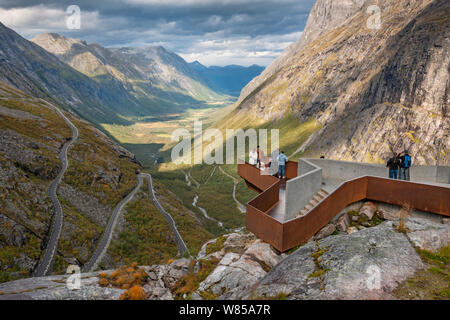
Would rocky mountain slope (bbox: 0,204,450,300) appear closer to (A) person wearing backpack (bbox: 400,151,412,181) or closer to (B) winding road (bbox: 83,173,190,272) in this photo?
(A) person wearing backpack (bbox: 400,151,412,181)

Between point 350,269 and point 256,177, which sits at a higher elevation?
point 350,269

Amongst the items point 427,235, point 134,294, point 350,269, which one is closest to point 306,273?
point 350,269

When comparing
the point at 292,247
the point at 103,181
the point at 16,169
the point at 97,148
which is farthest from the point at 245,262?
the point at 97,148

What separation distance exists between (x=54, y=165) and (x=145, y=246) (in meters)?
30.1

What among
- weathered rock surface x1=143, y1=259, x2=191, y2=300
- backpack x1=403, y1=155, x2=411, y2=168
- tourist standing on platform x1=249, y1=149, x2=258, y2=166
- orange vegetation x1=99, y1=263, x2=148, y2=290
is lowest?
weathered rock surface x1=143, y1=259, x2=191, y2=300

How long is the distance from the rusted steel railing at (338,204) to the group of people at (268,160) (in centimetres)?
507

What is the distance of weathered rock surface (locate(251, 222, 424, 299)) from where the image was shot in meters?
9.61

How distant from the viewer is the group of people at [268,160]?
23.6m

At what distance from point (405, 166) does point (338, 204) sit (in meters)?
7.18

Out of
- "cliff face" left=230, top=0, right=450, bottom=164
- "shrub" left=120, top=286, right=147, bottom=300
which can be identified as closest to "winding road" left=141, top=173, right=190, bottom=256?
"shrub" left=120, top=286, right=147, bottom=300

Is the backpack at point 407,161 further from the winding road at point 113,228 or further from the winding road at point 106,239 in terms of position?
the winding road at point 106,239

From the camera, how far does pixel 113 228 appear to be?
55.5m

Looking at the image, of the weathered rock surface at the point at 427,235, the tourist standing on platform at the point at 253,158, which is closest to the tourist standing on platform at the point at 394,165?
the weathered rock surface at the point at 427,235

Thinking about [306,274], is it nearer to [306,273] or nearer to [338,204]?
[306,273]
